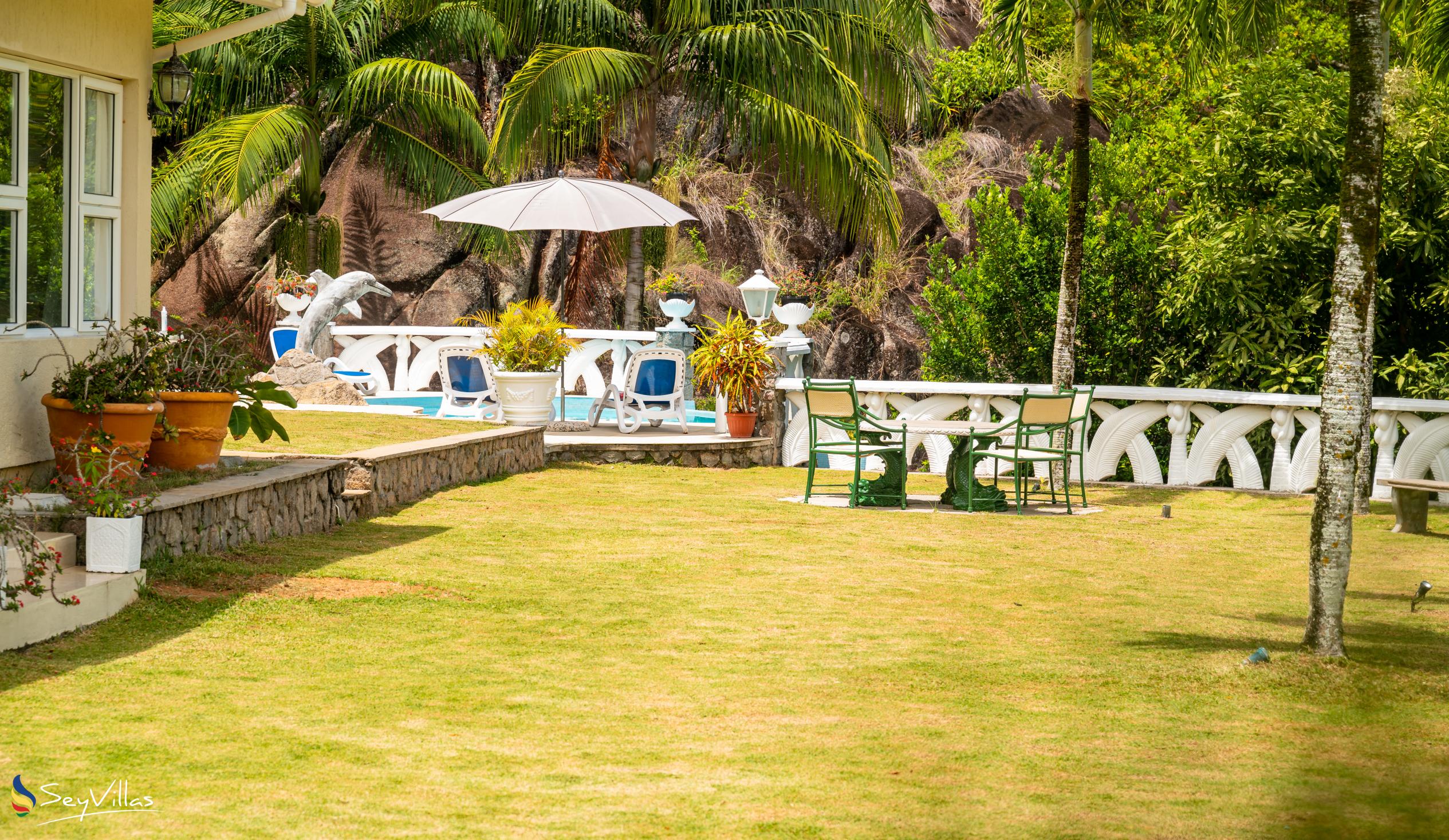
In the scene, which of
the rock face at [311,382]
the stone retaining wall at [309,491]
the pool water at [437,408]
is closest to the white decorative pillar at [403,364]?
the pool water at [437,408]

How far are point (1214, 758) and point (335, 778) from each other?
2612 mm

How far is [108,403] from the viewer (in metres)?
7.43

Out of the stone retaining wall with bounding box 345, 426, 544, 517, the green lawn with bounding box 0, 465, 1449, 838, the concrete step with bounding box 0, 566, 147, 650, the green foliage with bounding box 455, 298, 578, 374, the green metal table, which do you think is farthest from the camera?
the green foliage with bounding box 455, 298, 578, 374

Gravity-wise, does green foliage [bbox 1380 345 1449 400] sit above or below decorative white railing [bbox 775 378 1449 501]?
above

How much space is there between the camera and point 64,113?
812 centimetres

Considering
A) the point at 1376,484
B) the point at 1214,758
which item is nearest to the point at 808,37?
the point at 1376,484

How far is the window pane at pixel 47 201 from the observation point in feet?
25.7

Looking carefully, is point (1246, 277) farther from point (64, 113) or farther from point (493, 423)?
point (64, 113)

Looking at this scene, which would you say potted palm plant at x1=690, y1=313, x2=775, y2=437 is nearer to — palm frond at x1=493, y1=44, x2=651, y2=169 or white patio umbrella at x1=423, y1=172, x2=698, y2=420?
white patio umbrella at x1=423, y1=172, x2=698, y2=420

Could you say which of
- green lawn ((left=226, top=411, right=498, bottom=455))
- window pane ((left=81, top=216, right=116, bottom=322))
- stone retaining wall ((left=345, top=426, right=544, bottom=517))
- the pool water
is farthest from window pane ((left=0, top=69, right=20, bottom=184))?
the pool water

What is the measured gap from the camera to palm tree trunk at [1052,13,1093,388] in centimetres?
1218

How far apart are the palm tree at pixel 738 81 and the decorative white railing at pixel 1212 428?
5.15 m

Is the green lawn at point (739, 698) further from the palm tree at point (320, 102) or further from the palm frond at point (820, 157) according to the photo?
the palm tree at point (320, 102)

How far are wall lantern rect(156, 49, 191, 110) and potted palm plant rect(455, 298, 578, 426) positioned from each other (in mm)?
4292
